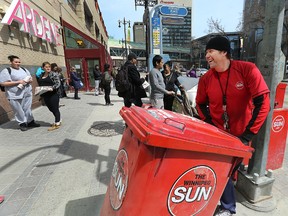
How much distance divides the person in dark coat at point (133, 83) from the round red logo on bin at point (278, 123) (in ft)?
8.88

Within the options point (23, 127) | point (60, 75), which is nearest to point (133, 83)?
point (23, 127)

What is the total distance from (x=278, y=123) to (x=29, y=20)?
8.39m

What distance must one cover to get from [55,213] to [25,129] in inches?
144

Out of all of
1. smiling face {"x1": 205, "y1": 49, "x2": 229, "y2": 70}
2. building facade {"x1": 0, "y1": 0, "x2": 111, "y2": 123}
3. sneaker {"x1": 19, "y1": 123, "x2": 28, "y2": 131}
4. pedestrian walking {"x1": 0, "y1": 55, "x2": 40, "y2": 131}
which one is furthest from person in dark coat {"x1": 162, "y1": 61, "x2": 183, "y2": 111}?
building facade {"x1": 0, "y1": 0, "x2": 111, "y2": 123}

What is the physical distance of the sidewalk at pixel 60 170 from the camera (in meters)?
2.42

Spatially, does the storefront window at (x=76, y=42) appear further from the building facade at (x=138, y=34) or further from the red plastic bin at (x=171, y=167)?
the building facade at (x=138, y=34)

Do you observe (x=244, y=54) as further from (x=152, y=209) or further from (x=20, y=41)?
(x=20, y=41)

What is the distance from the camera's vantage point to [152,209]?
1.26 meters

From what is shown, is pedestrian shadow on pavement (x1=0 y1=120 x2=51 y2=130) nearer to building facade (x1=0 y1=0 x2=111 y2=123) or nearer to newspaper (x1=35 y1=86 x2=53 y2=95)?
building facade (x1=0 y1=0 x2=111 y2=123)

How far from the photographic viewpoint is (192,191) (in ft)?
4.49

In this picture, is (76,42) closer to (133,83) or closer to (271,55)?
(133,83)

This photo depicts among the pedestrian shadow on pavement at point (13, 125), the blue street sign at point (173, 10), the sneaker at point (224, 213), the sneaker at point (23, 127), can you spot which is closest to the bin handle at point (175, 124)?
the sneaker at point (224, 213)

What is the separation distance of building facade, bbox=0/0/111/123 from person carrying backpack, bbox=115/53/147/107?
394 centimetres

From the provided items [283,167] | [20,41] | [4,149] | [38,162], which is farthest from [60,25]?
[283,167]
